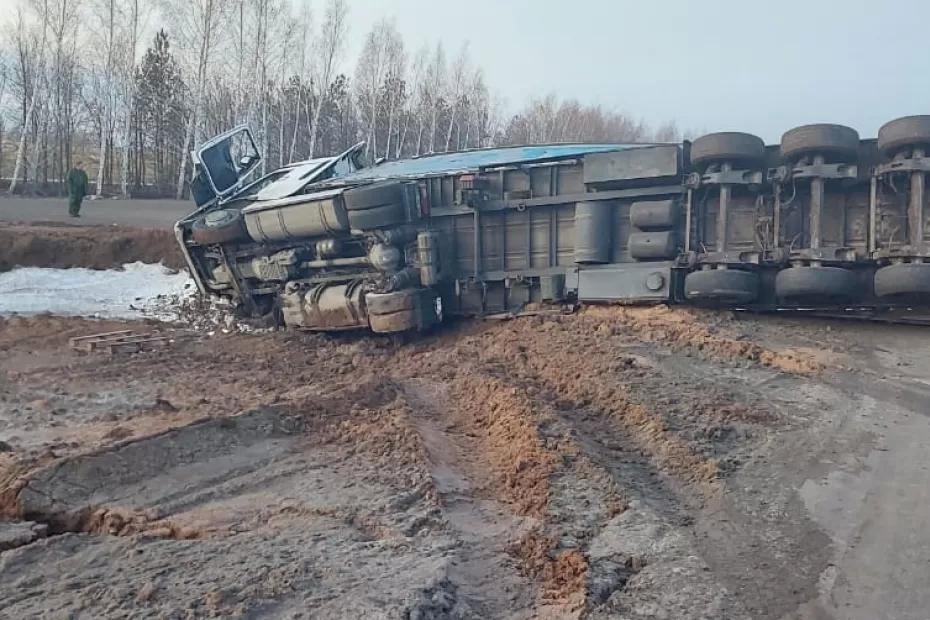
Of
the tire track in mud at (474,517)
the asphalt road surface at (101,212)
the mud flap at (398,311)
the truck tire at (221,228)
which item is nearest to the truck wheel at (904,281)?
the tire track in mud at (474,517)

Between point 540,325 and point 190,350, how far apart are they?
4316 mm

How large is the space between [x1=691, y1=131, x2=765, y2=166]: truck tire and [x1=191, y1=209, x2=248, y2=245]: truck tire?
18.8 feet

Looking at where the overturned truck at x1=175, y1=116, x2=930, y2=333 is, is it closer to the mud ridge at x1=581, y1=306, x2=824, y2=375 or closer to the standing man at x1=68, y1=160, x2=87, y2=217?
the mud ridge at x1=581, y1=306, x2=824, y2=375

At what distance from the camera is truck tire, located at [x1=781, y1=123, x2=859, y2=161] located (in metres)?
7.15

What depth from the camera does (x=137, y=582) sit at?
3.33 meters

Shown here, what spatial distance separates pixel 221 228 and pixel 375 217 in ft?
8.02

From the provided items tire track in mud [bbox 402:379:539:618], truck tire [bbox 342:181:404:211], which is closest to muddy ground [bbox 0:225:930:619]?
tire track in mud [bbox 402:379:539:618]

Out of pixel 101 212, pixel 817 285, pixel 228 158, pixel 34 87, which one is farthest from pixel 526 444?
pixel 34 87

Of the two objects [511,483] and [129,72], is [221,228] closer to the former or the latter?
[511,483]

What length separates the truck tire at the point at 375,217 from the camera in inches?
362

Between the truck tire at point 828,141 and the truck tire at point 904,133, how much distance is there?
9.7 inches

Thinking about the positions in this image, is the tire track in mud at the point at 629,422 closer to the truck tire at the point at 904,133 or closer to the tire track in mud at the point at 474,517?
the tire track in mud at the point at 474,517

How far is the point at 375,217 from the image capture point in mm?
9203

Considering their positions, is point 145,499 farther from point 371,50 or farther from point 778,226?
point 371,50
